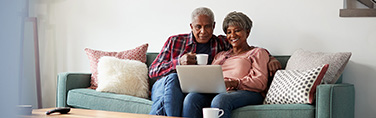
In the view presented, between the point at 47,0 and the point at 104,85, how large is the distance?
1.96 metres

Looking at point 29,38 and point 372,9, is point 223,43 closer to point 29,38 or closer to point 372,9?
point 372,9

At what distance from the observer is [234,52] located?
9.14ft

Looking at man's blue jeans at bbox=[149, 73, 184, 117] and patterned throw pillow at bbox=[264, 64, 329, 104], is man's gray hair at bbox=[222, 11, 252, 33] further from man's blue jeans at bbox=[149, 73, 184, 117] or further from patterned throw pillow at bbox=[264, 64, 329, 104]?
man's blue jeans at bbox=[149, 73, 184, 117]

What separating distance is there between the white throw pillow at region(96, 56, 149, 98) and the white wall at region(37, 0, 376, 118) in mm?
594

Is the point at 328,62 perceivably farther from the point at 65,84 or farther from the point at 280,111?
the point at 65,84

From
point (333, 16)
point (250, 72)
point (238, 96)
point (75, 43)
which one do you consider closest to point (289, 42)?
point (333, 16)

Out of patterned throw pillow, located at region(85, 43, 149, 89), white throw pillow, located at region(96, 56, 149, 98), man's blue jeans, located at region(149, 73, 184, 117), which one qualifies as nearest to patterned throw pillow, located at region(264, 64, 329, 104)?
man's blue jeans, located at region(149, 73, 184, 117)

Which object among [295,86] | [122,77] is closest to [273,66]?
[295,86]

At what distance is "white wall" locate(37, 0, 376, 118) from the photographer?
2.73m

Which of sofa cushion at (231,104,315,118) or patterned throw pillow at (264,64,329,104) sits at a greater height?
patterned throw pillow at (264,64,329,104)

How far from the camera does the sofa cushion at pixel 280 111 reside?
7.03ft

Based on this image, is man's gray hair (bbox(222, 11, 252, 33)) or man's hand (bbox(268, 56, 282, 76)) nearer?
man's hand (bbox(268, 56, 282, 76))

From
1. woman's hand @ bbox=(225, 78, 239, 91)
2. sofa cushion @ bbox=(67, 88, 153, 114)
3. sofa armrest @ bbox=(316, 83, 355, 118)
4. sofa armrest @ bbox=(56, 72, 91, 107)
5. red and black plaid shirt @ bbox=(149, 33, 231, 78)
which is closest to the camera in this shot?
sofa armrest @ bbox=(316, 83, 355, 118)

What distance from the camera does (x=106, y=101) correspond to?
286 cm
